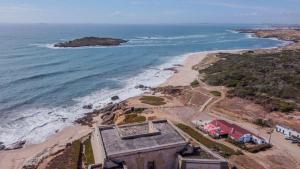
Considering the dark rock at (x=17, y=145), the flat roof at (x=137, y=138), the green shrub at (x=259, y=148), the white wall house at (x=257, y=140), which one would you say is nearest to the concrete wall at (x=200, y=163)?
the flat roof at (x=137, y=138)

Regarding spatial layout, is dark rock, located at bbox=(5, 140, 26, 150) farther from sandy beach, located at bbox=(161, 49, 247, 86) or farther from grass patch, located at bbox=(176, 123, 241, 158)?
sandy beach, located at bbox=(161, 49, 247, 86)

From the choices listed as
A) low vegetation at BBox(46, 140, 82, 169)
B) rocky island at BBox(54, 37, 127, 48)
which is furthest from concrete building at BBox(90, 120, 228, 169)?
rocky island at BBox(54, 37, 127, 48)

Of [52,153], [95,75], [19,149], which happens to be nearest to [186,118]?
[52,153]

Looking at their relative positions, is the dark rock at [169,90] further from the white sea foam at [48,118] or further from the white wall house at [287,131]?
the white wall house at [287,131]

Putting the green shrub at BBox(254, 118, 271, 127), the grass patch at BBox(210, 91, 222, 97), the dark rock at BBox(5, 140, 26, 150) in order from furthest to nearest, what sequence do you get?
the grass patch at BBox(210, 91, 222, 97) < the green shrub at BBox(254, 118, 271, 127) < the dark rock at BBox(5, 140, 26, 150)

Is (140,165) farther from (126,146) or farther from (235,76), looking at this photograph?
(235,76)

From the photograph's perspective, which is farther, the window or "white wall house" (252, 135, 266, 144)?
"white wall house" (252, 135, 266, 144)

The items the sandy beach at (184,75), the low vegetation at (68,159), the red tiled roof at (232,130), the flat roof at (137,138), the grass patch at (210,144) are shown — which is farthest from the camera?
the sandy beach at (184,75)
